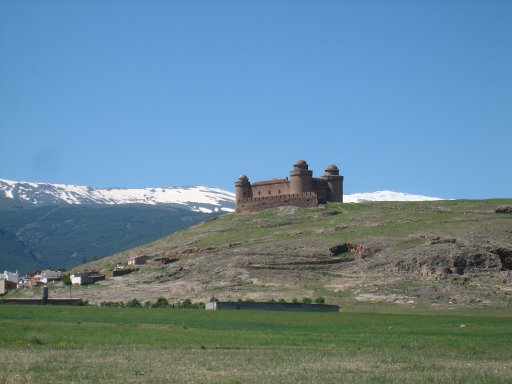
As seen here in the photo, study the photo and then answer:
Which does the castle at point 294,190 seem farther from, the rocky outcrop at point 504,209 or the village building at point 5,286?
the village building at point 5,286

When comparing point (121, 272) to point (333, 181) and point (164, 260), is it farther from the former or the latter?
point (333, 181)

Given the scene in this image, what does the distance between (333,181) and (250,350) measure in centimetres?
10265

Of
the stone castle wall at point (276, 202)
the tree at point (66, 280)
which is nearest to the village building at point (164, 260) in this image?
the tree at point (66, 280)

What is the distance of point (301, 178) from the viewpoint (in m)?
134

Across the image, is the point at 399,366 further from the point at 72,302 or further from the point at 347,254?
the point at 347,254

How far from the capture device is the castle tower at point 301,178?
134363 millimetres

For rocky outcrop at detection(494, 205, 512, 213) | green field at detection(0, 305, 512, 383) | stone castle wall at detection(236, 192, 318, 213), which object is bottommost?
green field at detection(0, 305, 512, 383)

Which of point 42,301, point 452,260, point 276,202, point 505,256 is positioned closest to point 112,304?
point 42,301

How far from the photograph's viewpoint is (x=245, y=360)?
33.5 meters

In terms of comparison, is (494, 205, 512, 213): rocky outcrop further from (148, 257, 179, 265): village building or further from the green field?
the green field

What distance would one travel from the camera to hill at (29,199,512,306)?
3600 inches

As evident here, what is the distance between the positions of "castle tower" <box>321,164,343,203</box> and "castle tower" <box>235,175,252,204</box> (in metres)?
12.0

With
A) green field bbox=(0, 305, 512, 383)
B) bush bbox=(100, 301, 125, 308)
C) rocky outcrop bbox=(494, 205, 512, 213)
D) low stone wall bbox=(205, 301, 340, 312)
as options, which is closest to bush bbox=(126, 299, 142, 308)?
bush bbox=(100, 301, 125, 308)

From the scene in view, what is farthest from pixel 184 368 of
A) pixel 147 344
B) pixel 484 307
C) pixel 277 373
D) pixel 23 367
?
pixel 484 307
